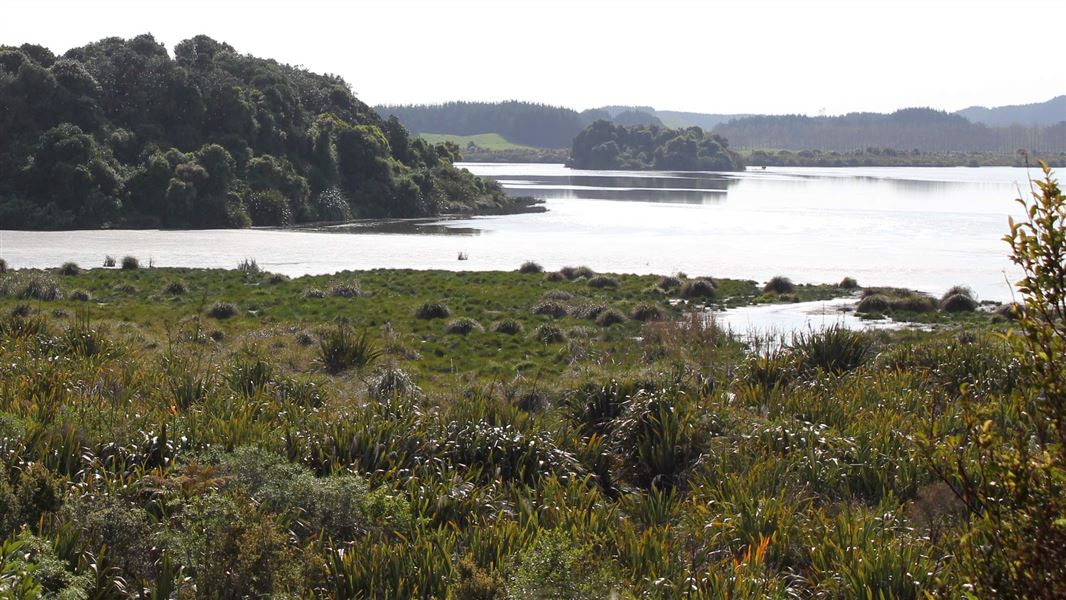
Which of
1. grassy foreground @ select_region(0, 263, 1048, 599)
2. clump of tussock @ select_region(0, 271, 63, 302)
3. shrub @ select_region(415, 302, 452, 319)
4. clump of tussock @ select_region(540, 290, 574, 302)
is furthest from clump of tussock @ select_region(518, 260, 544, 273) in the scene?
grassy foreground @ select_region(0, 263, 1048, 599)

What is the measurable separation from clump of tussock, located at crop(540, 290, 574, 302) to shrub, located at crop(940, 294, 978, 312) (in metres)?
10.9

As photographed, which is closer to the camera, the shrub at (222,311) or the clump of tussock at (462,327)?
the clump of tussock at (462,327)

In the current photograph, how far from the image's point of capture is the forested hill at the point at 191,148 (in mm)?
65625

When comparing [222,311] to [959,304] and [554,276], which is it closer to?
[554,276]

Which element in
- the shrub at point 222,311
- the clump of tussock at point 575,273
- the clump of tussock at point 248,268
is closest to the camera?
the shrub at point 222,311

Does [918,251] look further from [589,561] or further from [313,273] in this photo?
[589,561]

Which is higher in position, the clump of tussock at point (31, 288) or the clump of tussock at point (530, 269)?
the clump of tussock at point (31, 288)

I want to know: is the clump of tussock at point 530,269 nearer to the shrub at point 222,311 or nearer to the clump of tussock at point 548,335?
the shrub at point 222,311

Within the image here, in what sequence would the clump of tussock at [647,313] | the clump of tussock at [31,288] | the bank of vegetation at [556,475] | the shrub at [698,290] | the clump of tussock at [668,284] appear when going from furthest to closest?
the clump of tussock at [668,284], the shrub at [698,290], the clump of tussock at [31,288], the clump of tussock at [647,313], the bank of vegetation at [556,475]

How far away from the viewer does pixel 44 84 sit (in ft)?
228

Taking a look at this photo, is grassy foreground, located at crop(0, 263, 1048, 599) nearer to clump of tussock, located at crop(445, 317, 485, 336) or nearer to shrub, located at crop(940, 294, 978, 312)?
clump of tussock, located at crop(445, 317, 485, 336)

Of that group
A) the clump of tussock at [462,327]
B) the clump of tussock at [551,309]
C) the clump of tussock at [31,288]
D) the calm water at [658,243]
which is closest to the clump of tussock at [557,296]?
the clump of tussock at [551,309]

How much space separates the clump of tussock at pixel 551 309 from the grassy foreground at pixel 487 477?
9196mm

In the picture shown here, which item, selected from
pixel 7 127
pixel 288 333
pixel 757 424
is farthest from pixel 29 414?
pixel 7 127
